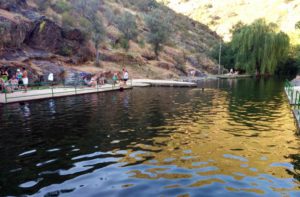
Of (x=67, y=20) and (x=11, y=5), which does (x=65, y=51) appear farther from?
(x=11, y=5)

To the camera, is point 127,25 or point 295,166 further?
point 127,25

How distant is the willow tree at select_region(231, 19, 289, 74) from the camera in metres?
63.3

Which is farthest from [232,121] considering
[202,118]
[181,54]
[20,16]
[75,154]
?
[181,54]

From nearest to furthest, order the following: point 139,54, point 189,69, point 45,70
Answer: point 45,70, point 139,54, point 189,69

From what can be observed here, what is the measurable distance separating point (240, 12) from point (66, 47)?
154278 mm

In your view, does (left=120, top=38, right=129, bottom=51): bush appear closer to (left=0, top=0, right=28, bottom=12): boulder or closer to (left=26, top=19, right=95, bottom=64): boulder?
(left=26, top=19, right=95, bottom=64): boulder

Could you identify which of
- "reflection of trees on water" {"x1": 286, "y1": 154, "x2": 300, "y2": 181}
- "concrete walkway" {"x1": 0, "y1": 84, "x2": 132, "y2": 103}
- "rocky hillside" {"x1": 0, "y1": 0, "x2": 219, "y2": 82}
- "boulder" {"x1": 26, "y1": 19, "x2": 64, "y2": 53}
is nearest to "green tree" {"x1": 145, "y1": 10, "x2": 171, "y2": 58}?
"rocky hillside" {"x1": 0, "y1": 0, "x2": 219, "y2": 82}

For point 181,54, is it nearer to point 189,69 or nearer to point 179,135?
point 189,69

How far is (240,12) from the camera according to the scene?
172250mm

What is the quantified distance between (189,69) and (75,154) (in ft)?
194

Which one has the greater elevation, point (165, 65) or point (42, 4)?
point (42, 4)

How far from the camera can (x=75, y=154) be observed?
949 cm

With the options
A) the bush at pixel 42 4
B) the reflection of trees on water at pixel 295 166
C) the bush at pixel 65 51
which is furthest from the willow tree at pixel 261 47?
the reflection of trees on water at pixel 295 166

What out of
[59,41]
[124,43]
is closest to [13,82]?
[59,41]
